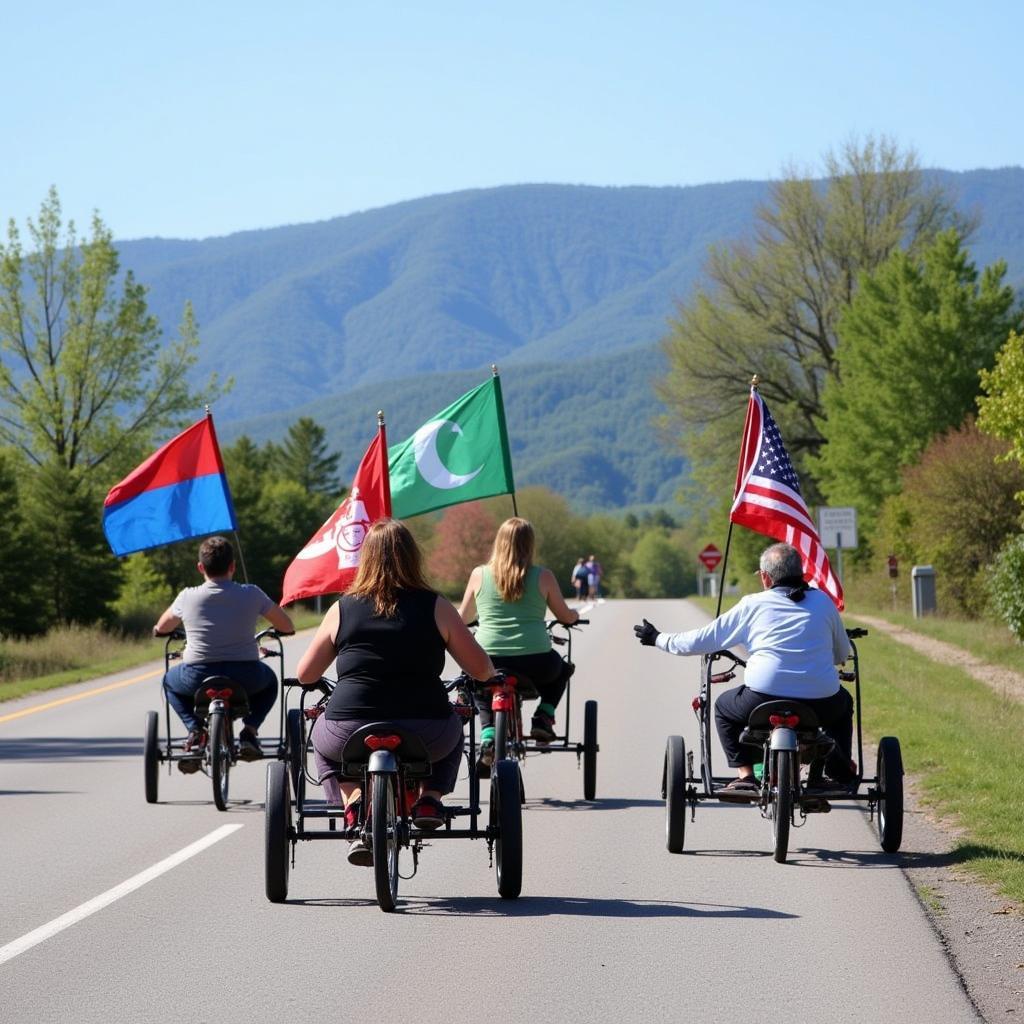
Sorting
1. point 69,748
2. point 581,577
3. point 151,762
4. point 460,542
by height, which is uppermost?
point 151,762

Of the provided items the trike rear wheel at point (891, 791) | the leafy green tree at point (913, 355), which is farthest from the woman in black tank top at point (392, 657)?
the leafy green tree at point (913, 355)

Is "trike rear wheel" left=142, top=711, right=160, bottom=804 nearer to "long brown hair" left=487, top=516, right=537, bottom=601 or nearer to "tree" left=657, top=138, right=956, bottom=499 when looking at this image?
"long brown hair" left=487, top=516, right=537, bottom=601

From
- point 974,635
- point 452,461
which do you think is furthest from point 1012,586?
point 452,461

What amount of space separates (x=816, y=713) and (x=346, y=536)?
4.55m

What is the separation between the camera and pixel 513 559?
476 inches

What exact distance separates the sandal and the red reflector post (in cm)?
37

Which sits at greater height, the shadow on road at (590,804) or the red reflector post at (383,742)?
the red reflector post at (383,742)

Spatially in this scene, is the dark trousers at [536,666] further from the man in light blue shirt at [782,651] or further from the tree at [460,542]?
the tree at [460,542]

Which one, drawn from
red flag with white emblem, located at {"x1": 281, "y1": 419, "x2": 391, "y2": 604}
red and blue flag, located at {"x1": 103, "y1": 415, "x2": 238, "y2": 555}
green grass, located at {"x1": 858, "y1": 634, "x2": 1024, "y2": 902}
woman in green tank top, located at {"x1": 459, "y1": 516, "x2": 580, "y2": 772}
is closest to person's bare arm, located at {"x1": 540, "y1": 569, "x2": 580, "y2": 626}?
woman in green tank top, located at {"x1": 459, "y1": 516, "x2": 580, "y2": 772}

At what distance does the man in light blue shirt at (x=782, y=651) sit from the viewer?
32.3ft

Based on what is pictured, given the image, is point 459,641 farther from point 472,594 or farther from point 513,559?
point 472,594

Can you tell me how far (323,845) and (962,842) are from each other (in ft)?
11.8

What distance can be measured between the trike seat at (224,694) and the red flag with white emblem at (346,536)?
114cm

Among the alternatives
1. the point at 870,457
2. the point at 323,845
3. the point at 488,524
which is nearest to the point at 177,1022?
the point at 323,845
